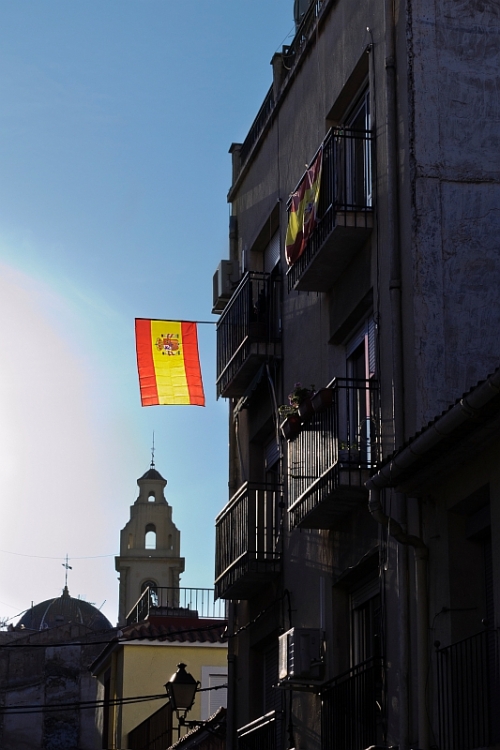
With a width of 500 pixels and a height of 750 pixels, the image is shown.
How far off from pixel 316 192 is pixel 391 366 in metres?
2.68

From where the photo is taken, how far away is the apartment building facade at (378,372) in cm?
1104

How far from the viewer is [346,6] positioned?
48.7 feet

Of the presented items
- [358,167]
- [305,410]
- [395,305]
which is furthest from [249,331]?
[395,305]

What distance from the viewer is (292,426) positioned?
1392 centimetres

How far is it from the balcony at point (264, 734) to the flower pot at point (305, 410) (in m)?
3.96

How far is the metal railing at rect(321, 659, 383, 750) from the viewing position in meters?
12.0

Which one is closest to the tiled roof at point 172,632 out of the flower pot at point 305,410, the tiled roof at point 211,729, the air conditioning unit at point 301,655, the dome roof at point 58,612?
the tiled roof at point 211,729

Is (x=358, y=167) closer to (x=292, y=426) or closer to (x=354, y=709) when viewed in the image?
(x=292, y=426)

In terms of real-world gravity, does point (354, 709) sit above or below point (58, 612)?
below

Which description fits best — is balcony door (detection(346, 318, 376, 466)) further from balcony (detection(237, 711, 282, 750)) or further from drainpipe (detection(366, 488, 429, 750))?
balcony (detection(237, 711, 282, 750))

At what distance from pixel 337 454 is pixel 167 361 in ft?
24.1

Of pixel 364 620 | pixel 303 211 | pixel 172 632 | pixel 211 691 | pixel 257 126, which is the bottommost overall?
pixel 364 620

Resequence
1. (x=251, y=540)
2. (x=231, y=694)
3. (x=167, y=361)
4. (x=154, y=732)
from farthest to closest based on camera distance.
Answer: (x=154, y=732) → (x=167, y=361) → (x=231, y=694) → (x=251, y=540)

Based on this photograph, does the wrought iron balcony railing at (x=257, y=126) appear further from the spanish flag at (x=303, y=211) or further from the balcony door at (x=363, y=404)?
the balcony door at (x=363, y=404)
